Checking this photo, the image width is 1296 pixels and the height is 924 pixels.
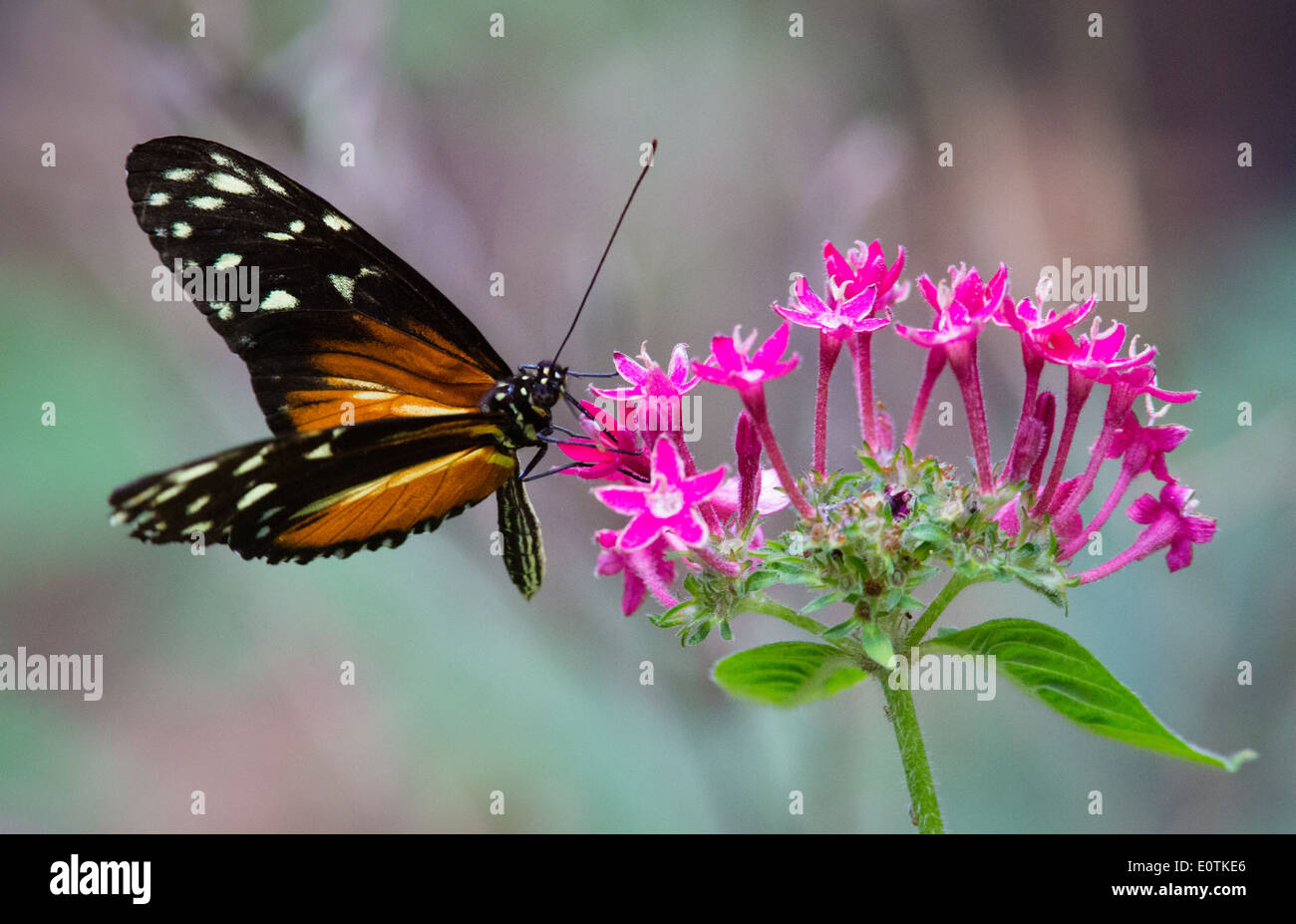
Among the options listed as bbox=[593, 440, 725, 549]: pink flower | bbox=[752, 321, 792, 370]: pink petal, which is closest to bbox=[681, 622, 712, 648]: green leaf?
bbox=[593, 440, 725, 549]: pink flower

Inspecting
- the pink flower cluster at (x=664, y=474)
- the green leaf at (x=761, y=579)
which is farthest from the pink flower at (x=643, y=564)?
the green leaf at (x=761, y=579)

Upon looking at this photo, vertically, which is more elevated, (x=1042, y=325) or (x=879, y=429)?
(x=1042, y=325)

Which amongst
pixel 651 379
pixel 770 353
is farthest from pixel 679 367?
pixel 770 353

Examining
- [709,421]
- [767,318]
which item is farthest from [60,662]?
[767,318]

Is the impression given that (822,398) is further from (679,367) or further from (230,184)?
(230,184)

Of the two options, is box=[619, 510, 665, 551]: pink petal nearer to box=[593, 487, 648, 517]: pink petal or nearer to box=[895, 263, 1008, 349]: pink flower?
box=[593, 487, 648, 517]: pink petal

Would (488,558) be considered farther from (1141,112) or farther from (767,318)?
(1141,112)
